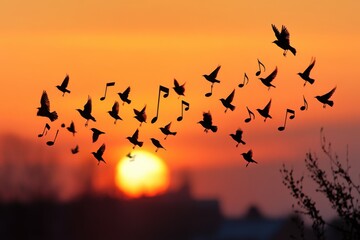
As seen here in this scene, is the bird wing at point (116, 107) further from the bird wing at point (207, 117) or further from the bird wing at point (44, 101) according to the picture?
the bird wing at point (207, 117)

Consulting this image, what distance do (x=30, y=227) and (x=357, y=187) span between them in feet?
292

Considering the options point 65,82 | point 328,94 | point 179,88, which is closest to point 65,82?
point 65,82

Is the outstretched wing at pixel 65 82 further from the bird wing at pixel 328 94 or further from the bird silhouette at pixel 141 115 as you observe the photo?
the bird wing at pixel 328 94

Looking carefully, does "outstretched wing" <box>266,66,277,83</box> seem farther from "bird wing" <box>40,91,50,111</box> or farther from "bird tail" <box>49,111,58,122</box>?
"bird wing" <box>40,91,50,111</box>

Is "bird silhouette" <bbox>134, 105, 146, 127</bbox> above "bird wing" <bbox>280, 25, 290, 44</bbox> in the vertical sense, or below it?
below

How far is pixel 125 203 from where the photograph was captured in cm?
13038

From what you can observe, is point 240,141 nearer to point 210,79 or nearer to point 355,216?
point 210,79

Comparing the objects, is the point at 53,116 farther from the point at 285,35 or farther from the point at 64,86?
the point at 285,35

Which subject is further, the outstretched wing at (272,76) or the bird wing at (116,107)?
the bird wing at (116,107)

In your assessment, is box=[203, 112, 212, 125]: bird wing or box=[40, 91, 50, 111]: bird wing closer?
box=[203, 112, 212, 125]: bird wing

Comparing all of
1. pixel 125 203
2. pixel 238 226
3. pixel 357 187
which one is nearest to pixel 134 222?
pixel 125 203

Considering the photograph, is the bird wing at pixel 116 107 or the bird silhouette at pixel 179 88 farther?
the bird wing at pixel 116 107

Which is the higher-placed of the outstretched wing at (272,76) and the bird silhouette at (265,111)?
the outstretched wing at (272,76)

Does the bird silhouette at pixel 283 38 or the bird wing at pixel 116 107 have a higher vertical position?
the bird silhouette at pixel 283 38
